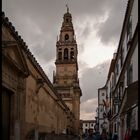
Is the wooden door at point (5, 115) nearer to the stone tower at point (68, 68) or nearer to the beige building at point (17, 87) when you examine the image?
the beige building at point (17, 87)

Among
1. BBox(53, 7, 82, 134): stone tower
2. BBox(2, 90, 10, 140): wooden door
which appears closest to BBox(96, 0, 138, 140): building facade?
BBox(2, 90, 10, 140): wooden door

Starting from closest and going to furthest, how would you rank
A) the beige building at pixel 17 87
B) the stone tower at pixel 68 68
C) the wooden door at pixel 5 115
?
1. the beige building at pixel 17 87
2. the wooden door at pixel 5 115
3. the stone tower at pixel 68 68

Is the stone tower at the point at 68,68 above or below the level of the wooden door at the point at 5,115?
above

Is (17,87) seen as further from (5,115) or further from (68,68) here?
(68,68)

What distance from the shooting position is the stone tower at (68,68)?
83.8 m

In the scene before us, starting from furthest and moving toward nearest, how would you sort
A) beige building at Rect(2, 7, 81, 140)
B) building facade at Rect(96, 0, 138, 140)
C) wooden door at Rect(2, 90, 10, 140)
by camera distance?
wooden door at Rect(2, 90, 10, 140) < beige building at Rect(2, 7, 81, 140) < building facade at Rect(96, 0, 138, 140)

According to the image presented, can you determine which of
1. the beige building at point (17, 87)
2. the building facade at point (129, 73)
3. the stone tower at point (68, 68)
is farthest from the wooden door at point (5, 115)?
the stone tower at point (68, 68)

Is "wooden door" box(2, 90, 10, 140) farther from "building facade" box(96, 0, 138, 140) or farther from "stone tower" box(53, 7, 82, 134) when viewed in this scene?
"stone tower" box(53, 7, 82, 134)

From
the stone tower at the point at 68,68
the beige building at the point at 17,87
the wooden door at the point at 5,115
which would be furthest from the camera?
the stone tower at the point at 68,68

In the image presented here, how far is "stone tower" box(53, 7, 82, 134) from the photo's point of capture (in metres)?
83.8

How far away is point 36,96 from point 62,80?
64693 mm

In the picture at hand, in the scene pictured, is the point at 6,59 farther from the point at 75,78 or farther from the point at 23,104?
the point at 75,78

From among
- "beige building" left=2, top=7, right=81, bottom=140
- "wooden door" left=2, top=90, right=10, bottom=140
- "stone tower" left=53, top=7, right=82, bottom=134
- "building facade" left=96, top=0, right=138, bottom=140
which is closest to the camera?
"building facade" left=96, top=0, right=138, bottom=140

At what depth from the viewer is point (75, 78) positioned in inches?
3401
